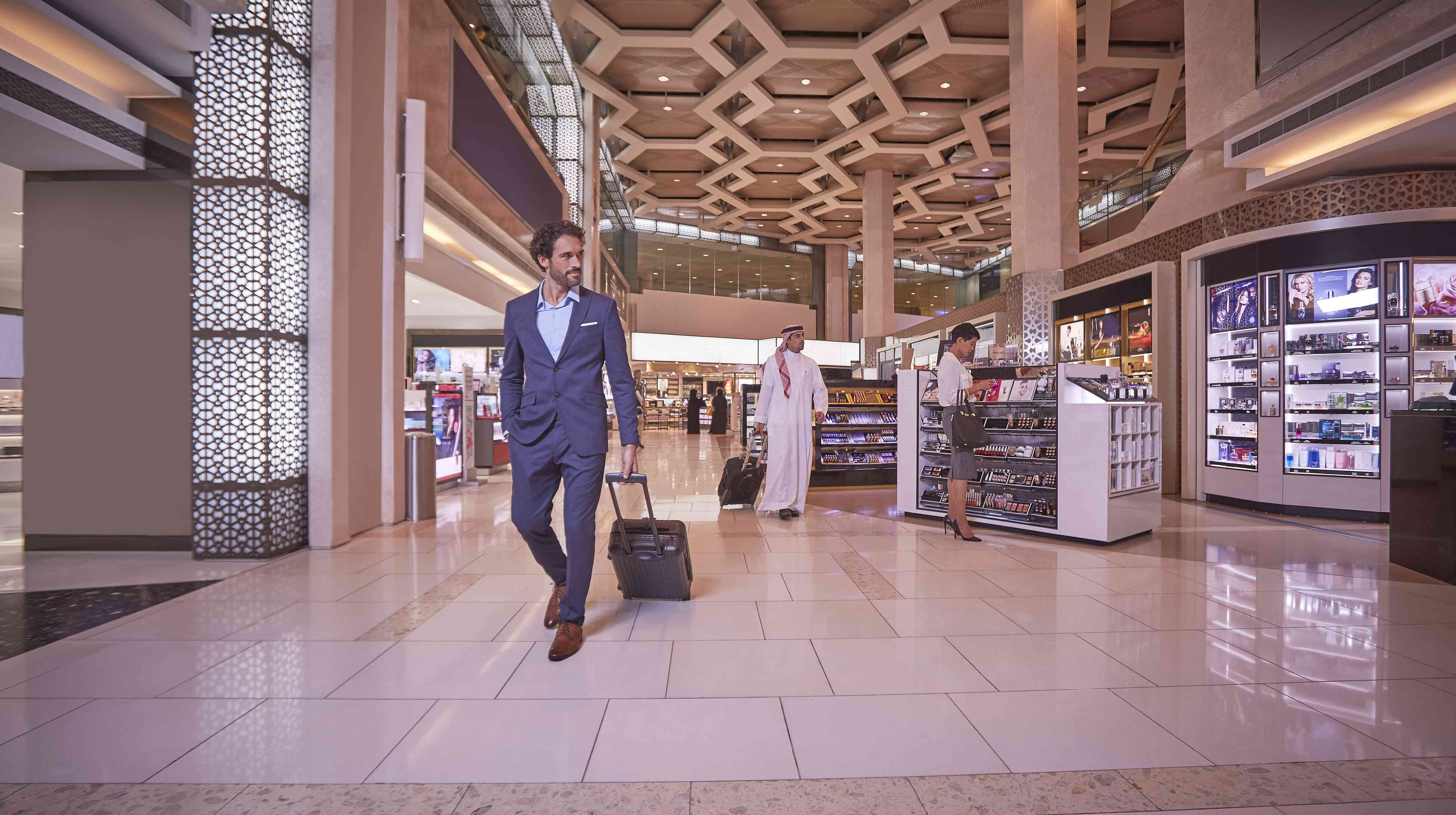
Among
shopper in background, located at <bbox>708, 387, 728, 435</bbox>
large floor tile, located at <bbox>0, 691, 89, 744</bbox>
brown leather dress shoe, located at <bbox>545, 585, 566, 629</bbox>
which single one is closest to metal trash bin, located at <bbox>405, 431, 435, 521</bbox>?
brown leather dress shoe, located at <bbox>545, 585, 566, 629</bbox>

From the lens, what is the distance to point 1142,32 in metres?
11.5

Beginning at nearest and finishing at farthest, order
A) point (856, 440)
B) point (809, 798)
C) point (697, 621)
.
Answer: point (809, 798) < point (697, 621) < point (856, 440)

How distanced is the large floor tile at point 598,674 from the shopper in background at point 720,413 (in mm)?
17640

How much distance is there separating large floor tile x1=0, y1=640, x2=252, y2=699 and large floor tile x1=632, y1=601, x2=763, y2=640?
1683 millimetres

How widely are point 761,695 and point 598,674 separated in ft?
2.08

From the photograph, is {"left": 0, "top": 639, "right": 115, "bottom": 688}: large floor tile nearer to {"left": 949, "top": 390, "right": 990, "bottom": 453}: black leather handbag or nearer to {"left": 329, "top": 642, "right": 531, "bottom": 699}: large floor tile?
{"left": 329, "top": 642, "right": 531, "bottom": 699}: large floor tile

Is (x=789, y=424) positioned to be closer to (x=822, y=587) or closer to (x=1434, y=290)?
(x=822, y=587)

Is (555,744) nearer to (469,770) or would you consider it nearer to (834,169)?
(469,770)

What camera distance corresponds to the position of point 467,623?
3.02 metres

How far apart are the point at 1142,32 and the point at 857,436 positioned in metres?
9.54

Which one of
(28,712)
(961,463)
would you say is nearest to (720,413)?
(961,463)

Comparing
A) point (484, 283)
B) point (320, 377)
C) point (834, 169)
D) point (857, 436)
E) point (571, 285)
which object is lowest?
point (857, 436)

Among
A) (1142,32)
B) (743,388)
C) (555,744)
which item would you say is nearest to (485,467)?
(743,388)

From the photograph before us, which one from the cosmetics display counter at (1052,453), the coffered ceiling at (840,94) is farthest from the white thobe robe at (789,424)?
the coffered ceiling at (840,94)
